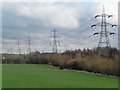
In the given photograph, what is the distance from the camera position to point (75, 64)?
47500mm

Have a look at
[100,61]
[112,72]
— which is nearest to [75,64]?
[100,61]

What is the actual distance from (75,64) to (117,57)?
16.3m

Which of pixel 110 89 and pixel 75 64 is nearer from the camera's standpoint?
pixel 110 89

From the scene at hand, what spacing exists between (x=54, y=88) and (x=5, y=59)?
70976mm

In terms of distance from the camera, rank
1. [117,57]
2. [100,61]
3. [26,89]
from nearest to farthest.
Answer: [26,89], [117,57], [100,61]

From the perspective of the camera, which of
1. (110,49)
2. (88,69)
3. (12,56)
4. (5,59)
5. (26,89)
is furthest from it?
(12,56)

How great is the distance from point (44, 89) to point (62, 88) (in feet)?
3.69

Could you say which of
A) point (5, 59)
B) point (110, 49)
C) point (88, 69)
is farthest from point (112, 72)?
point (5, 59)

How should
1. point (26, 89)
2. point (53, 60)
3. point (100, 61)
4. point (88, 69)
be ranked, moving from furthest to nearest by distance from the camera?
point (53, 60) → point (88, 69) → point (100, 61) → point (26, 89)

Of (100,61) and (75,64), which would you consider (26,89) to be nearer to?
(100,61)

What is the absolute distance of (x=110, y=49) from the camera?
44.5m

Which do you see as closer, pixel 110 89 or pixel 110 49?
pixel 110 89

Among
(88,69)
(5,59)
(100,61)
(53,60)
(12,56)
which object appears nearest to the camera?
(100,61)

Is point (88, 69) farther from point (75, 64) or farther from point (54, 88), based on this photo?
point (54, 88)
